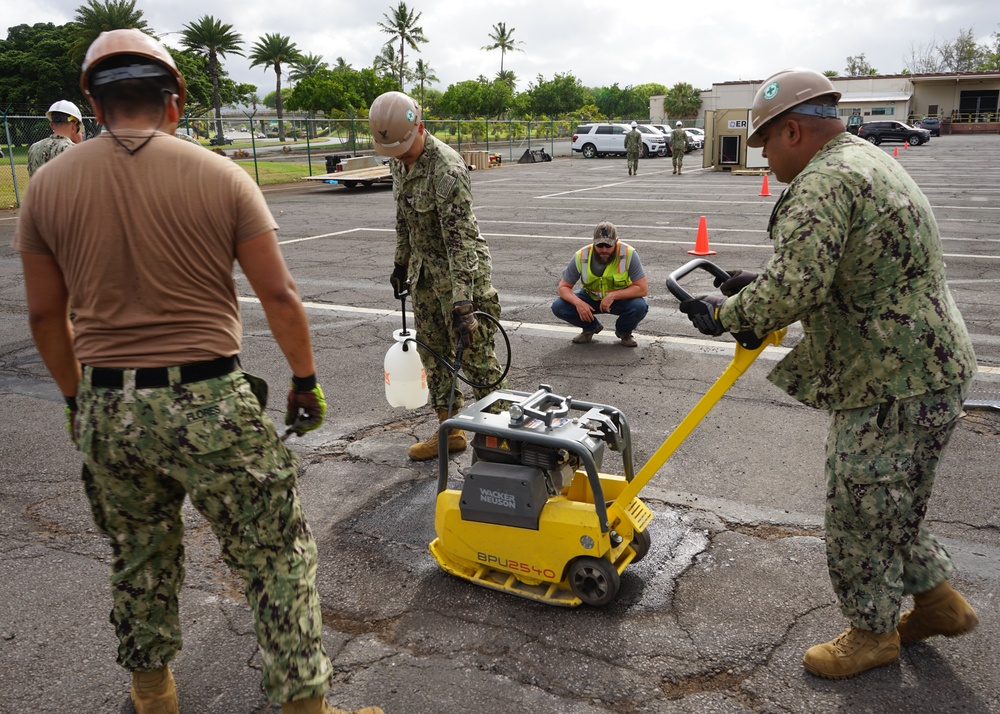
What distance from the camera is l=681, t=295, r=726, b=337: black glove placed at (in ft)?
8.91

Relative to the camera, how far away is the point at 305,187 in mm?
25359

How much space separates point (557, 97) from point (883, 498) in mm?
79764

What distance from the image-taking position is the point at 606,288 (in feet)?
22.4

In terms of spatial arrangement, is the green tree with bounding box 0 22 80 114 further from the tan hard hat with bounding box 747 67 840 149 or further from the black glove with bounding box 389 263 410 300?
the tan hard hat with bounding box 747 67 840 149

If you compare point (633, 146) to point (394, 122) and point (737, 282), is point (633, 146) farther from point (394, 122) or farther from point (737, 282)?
point (737, 282)

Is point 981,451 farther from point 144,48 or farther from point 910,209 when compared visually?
point 144,48

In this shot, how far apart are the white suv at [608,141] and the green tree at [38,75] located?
121 feet

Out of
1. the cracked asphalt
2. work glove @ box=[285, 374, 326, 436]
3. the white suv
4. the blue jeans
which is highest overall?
the white suv

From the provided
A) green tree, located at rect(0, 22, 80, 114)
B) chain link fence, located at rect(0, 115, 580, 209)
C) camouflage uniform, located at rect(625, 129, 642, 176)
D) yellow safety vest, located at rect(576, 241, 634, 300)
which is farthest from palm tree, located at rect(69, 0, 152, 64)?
yellow safety vest, located at rect(576, 241, 634, 300)

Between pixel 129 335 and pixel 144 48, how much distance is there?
0.77 meters

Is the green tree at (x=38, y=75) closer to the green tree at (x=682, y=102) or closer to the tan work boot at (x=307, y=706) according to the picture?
the green tree at (x=682, y=102)

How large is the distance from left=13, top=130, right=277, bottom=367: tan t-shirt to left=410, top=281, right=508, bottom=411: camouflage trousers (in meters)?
2.30

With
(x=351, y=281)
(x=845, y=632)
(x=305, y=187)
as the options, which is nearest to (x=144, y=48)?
(x=845, y=632)

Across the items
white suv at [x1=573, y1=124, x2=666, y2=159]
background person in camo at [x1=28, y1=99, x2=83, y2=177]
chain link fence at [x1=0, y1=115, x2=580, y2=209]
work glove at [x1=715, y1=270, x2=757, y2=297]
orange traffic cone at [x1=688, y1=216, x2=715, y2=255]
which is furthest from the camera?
white suv at [x1=573, y1=124, x2=666, y2=159]
